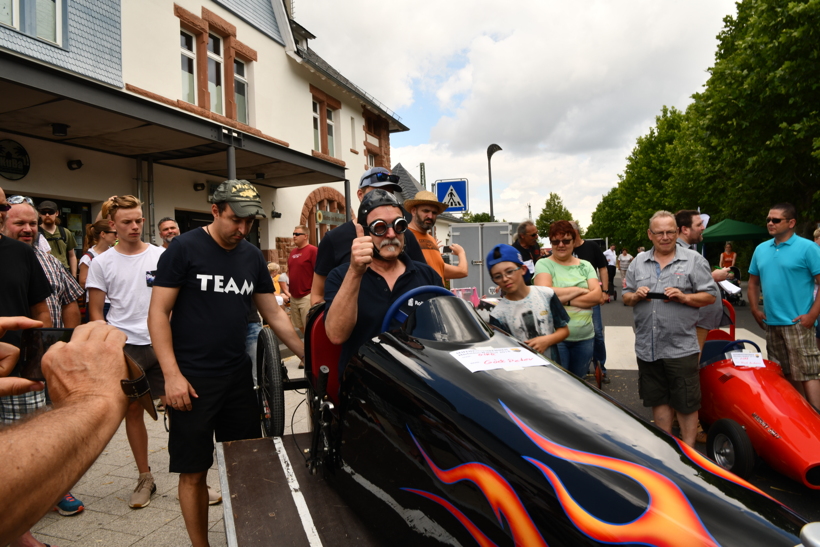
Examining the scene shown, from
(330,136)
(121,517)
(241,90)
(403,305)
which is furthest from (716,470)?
(330,136)

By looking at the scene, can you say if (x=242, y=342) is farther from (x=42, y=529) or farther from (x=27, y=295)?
(x=42, y=529)

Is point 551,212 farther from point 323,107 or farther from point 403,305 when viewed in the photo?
point 403,305

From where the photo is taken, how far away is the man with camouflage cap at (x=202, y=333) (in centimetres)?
242

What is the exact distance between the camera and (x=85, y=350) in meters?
1.06

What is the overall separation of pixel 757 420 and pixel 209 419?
3.34 m

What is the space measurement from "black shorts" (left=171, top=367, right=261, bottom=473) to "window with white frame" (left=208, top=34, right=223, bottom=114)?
1070 centimetres

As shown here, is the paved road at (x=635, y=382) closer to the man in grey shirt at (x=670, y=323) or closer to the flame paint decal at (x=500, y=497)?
the man in grey shirt at (x=670, y=323)

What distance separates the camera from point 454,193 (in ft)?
27.2

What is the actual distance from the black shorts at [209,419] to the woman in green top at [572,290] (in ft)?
7.50

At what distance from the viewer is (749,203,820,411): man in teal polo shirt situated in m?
4.16

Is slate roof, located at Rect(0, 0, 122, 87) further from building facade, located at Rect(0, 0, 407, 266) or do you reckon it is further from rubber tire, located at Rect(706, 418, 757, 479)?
rubber tire, located at Rect(706, 418, 757, 479)

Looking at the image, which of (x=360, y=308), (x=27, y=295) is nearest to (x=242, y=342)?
(x=360, y=308)

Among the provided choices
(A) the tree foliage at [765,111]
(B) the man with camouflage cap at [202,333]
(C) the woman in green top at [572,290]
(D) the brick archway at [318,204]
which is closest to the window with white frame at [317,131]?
(D) the brick archway at [318,204]

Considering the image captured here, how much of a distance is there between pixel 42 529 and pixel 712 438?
4221mm
